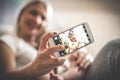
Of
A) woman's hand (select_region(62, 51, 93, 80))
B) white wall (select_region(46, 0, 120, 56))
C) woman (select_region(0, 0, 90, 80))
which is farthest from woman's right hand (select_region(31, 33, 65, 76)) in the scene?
white wall (select_region(46, 0, 120, 56))

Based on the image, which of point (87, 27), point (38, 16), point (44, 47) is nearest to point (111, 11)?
point (38, 16)

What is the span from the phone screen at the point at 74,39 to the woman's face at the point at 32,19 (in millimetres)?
438

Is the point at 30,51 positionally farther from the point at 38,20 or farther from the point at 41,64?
the point at 41,64

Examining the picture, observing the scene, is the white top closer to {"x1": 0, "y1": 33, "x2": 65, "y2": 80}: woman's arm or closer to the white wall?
{"x1": 0, "y1": 33, "x2": 65, "y2": 80}: woman's arm

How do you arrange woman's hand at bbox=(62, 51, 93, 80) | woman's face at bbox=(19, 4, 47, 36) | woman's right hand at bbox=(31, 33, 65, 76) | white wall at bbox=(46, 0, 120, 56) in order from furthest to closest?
white wall at bbox=(46, 0, 120, 56)
woman's face at bbox=(19, 4, 47, 36)
woman's hand at bbox=(62, 51, 93, 80)
woman's right hand at bbox=(31, 33, 65, 76)

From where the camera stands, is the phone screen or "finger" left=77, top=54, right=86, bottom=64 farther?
"finger" left=77, top=54, right=86, bottom=64

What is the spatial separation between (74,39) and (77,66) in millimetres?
131

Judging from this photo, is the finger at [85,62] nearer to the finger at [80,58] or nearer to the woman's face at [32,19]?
the finger at [80,58]

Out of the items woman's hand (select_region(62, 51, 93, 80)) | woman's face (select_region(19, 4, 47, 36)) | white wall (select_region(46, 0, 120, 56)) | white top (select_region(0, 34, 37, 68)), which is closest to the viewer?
woman's hand (select_region(62, 51, 93, 80))

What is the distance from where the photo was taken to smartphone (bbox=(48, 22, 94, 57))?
2.02 feet

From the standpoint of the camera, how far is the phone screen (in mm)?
616

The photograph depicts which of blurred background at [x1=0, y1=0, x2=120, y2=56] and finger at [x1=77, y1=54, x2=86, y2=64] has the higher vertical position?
blurred background at [x1=0, y1=0, x2=120, y2=56]

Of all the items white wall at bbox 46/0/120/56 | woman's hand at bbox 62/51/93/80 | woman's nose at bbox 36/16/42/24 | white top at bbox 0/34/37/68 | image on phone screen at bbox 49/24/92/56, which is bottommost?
woman's hand at bbox 62/51/93/80

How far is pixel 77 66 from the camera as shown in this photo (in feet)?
2.38
